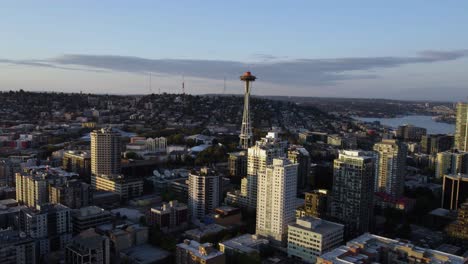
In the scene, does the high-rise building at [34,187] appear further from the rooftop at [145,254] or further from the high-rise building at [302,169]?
the high-rise building at [302,169]

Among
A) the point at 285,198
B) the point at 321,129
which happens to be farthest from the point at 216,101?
the point at 285,198

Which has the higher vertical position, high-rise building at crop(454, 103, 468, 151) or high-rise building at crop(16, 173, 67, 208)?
high-rise building at crop(454, 103, 468, 151)

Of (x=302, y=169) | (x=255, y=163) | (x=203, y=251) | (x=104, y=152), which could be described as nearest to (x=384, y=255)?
(x=203, y=251)

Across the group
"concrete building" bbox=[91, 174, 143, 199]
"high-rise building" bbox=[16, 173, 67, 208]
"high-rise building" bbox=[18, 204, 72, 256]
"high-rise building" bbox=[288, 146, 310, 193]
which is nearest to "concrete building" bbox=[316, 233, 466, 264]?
"high-rise building" bbox=[18, 204, 72, 256]

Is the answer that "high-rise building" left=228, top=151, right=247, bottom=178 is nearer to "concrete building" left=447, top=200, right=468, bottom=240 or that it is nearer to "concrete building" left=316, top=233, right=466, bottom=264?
"concrete building" left=447, top=200, right=468, bottom=240

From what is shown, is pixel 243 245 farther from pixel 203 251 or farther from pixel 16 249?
pixel 16 249
